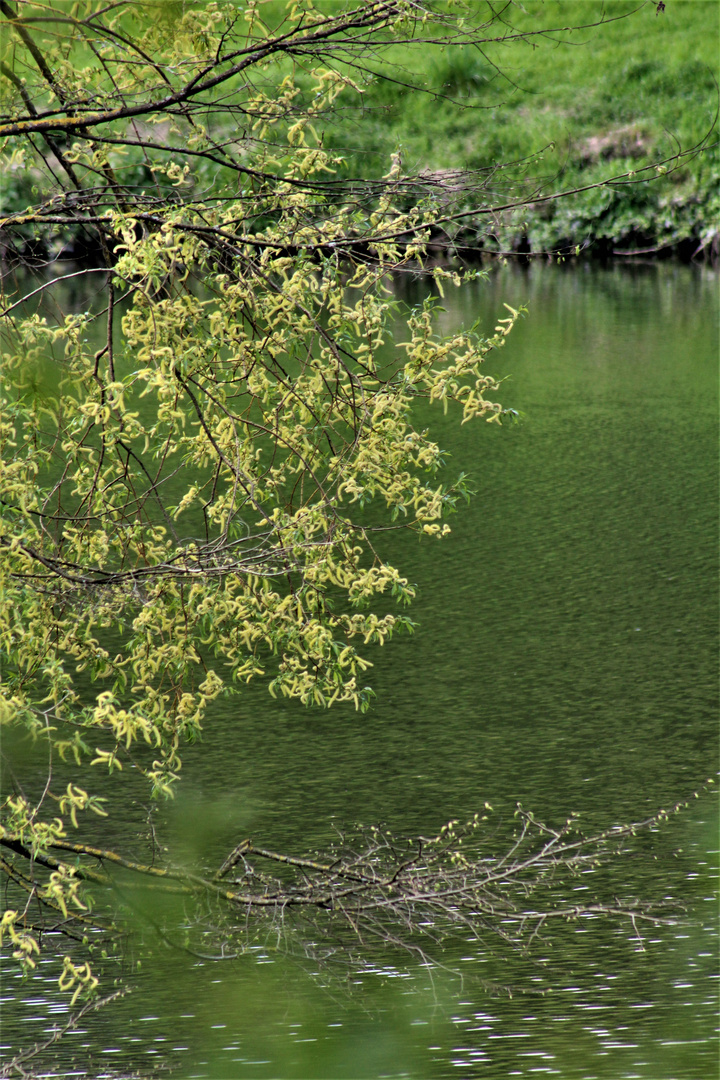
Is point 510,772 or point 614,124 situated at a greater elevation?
point 614,124

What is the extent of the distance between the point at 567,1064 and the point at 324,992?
79 cm

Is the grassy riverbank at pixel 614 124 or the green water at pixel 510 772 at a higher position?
the grassy riverbank at pixel 614 124

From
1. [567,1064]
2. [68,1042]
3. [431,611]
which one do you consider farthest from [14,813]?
[431,611]

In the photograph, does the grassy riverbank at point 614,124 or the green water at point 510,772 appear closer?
the green water at point 510,772

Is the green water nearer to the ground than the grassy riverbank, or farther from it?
nearer to the ground

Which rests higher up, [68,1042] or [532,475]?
[532,475]

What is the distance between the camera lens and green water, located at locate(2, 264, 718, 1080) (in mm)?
4078

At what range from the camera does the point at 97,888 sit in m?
5.04

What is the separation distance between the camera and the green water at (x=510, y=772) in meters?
4.08

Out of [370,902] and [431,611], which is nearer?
[370,902]

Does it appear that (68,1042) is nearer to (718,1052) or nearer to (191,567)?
(191,567)

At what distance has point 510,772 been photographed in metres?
6.11

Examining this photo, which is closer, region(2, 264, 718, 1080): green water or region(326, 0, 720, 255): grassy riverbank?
region(2, 264, 718, 1080): green water

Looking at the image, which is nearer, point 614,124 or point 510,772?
point 510,772
